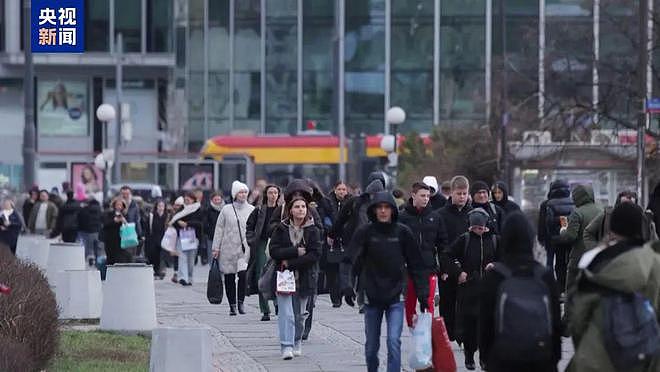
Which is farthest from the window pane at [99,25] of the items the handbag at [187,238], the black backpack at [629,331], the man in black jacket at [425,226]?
the black backpack at [629,331]

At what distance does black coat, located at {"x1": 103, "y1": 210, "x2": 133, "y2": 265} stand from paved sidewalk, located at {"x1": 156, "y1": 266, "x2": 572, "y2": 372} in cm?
178

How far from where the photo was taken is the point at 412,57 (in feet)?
223

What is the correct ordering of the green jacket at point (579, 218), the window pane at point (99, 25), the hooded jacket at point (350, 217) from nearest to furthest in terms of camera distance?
the green jacket at point (579, 218)
the hooded jacket at point (350, 217)
the window pane at point (99, 25)

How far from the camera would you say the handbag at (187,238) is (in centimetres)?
2883

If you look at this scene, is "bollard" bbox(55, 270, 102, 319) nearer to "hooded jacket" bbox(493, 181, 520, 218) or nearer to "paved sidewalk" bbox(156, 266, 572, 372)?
"paved sidewalk" bbox(156, 266, 572, 372)

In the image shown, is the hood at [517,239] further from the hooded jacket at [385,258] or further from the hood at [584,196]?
the hood at [584,196]

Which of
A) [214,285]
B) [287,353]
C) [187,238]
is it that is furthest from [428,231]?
[187,238]

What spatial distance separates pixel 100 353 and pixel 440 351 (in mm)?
4245

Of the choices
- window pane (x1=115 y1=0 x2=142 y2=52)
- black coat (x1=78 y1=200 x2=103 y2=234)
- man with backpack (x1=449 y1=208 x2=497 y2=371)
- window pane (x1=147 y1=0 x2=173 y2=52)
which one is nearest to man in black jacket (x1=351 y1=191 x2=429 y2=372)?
man with backpack (x1=449 y1=208 x2=497 y2=371)

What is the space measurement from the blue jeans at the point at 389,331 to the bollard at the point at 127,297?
5.91m

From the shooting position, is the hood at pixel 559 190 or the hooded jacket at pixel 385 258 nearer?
→ the hooded jacket at pixel 385 258

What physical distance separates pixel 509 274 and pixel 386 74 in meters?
57.9

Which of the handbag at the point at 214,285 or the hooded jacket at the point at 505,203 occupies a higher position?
the hooded jacket at the point at 505,203

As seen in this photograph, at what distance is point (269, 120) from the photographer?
2699 inches
